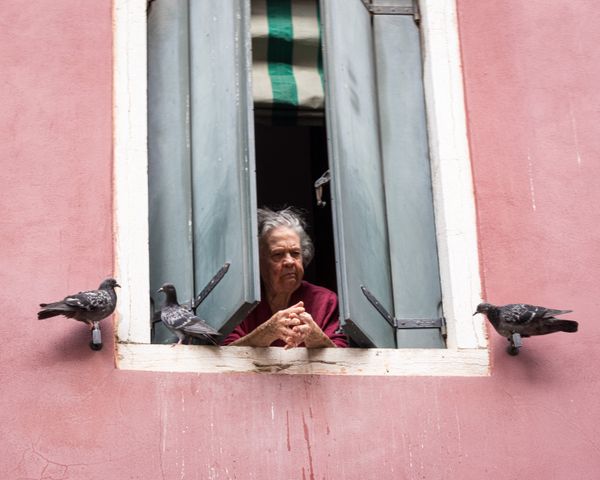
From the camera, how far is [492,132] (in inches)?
278

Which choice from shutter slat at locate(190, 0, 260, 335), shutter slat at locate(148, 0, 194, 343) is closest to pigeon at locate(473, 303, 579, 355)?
shutter slat at locate(190, 0, 260, 335)

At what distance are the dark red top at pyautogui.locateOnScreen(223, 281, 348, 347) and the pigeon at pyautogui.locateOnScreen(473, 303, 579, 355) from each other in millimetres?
617

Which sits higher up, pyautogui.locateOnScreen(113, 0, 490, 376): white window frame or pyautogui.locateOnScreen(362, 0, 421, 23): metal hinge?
pyautogui.locateOnScreen(362, 0, 421, 23): metal hinge

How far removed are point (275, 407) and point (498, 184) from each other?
49.7 inches

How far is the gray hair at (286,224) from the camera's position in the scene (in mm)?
7520

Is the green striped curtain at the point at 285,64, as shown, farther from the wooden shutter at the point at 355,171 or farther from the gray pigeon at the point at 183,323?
→ the gray pigeon at the point at 183,323

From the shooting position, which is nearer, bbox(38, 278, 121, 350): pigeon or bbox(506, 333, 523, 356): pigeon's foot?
bbox(38, 278, 121, 350): pigeon

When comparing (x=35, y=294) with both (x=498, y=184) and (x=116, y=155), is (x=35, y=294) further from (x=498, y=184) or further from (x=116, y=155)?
(x=498, y=184)

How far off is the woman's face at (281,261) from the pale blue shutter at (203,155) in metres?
0.66

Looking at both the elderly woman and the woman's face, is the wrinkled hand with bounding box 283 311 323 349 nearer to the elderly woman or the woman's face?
the elderly woman

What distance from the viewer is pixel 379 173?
23.2ft

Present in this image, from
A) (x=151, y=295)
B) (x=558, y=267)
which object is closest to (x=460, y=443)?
(x=558, y=267)

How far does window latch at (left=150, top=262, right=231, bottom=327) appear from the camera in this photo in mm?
6617

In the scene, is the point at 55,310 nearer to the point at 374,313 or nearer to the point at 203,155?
the point at 203,155
